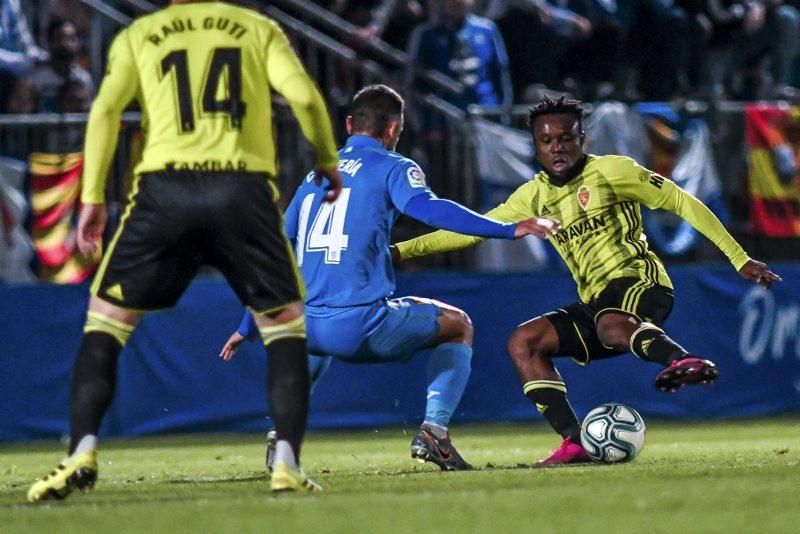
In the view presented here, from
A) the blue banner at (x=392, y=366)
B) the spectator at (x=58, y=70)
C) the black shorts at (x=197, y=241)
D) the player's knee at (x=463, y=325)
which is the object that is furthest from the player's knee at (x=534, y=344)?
the spectator at (x=58, y=70)

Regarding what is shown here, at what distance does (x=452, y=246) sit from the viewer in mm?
8898

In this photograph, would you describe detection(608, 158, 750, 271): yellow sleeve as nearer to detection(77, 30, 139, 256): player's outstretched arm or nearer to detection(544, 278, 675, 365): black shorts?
detection(544, 278, 675, 365): black shorts

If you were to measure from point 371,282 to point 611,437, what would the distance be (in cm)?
146

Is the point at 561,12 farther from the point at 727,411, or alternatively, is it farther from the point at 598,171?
A: the point at 598,171

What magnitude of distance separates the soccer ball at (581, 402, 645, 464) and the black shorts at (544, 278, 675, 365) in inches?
19.2

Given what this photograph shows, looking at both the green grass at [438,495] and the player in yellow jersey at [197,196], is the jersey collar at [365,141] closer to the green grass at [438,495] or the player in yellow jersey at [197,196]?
the green grass at [438,495]

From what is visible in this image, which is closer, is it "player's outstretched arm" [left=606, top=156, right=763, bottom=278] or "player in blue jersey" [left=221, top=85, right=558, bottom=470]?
"player in blue jersey" [left=221, top=85, right=558, bottom=470]

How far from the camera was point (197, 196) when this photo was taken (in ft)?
20.7

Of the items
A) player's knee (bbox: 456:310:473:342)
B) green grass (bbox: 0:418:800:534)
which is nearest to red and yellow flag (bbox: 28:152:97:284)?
green grass (bbox: 0:418:800:534)

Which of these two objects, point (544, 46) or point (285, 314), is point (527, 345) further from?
point (544, 46)

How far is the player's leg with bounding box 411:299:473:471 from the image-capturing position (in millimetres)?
7914

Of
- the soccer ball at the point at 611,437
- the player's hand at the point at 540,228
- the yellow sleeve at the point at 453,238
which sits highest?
the player's hand at the point at 540,228

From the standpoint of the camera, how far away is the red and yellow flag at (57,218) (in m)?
12.8

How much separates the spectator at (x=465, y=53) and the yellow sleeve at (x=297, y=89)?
25.6 feet
